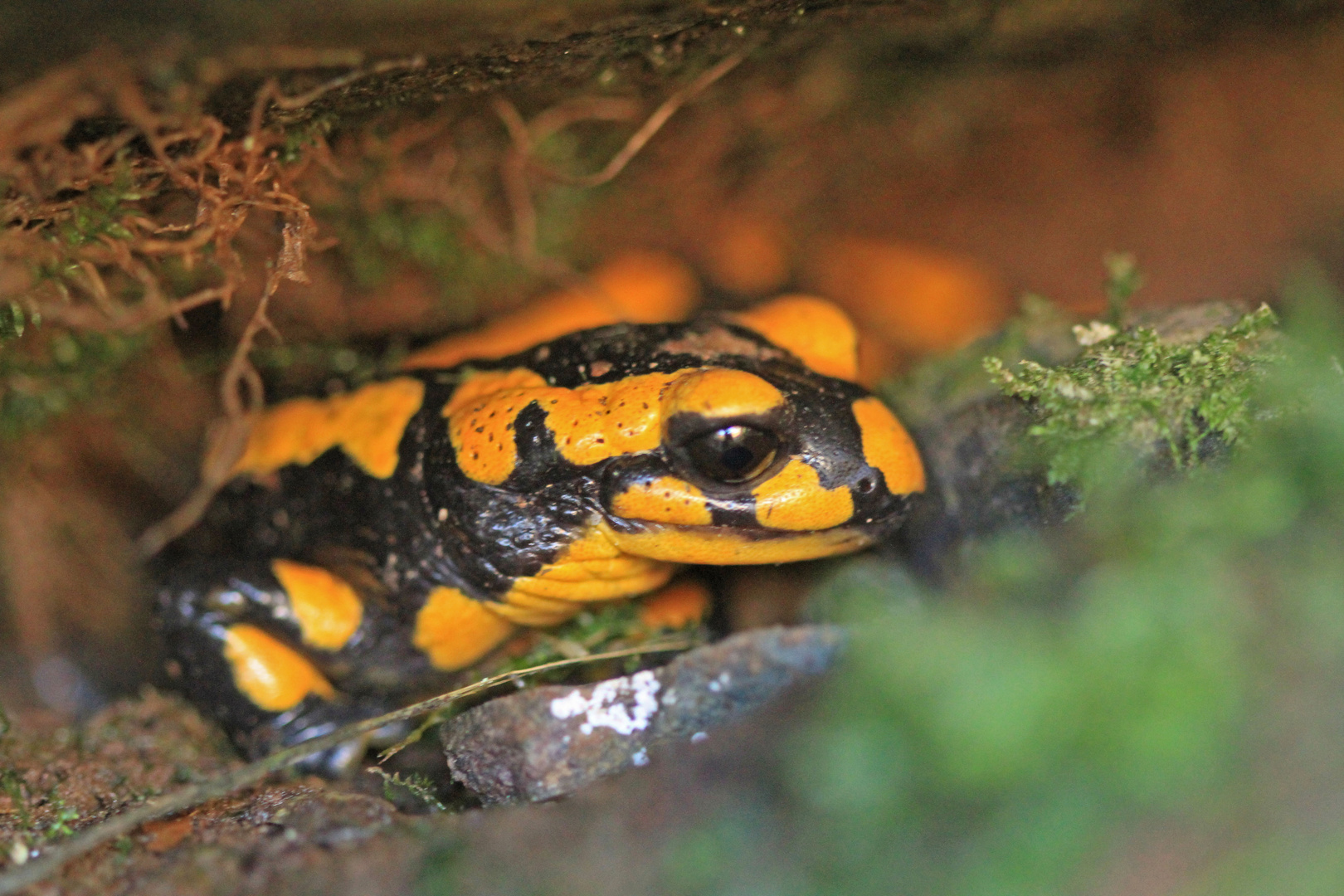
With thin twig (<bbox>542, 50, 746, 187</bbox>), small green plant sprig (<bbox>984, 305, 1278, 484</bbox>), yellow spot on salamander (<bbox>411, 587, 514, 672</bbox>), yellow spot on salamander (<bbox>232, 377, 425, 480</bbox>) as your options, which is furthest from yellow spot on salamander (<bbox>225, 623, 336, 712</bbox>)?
small green plant sprig (<bbox>984, 305, 1278, 484</bbox>)

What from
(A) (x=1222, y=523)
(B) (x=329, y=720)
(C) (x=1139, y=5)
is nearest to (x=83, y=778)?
(B) (x=329, y=720)

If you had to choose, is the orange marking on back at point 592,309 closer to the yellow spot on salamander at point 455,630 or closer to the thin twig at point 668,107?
the thin twig at point 668,107

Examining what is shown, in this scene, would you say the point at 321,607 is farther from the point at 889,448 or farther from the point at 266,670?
the point at 889,448

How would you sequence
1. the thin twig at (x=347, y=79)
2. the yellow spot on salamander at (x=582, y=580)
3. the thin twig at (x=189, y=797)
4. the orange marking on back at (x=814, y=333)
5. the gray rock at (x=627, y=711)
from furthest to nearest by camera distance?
the orange marking on back at (x=814, y=333) → the yellow spot on salamander at (x=582, y=580) → the gray rock at (x=627, y=711) → the thin twig at (x=347, y=79) → the thin twig at (x=189, y=797)

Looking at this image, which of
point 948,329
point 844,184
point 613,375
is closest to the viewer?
point 613,375

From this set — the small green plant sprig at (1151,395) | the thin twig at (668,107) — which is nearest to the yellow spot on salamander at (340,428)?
the thin twig at (668,107)

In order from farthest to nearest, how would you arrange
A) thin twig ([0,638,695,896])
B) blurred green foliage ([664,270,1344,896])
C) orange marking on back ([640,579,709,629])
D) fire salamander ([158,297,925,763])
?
1. orange marking on back ([640,579,709,629])
2. fire salamander ([158,297,925,763])
3. thin twig ([0,638,695,896])
4. blurred green foliage ([664,270,1344,896])

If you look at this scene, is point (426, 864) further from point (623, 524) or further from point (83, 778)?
point (83, 778)

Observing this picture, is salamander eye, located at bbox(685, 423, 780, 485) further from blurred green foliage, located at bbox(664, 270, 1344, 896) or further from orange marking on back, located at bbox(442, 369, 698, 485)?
blurred green foliage, located at bbox(664, 270, 1344, 896)
